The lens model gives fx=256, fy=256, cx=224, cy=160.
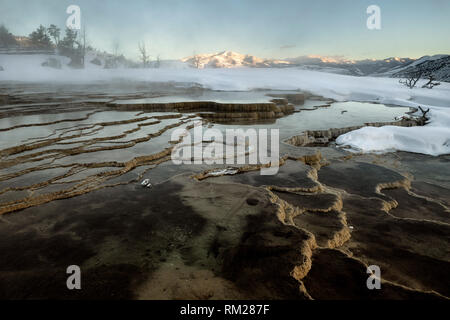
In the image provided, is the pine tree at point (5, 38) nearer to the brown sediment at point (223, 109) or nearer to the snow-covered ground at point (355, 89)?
the snow-covered ground at point (355, 89)

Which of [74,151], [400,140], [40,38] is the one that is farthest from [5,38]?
[400,140]

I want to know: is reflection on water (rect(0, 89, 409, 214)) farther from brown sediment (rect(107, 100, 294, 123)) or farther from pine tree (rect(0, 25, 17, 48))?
pine tree (rect(0, 25, 17, 48))

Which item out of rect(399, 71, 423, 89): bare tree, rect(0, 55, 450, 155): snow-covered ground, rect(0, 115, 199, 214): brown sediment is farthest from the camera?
rect(399, 71, 423, 89): bare tree

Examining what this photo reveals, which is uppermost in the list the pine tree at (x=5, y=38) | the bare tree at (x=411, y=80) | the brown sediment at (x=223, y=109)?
the pine tree at (x=5, y=38)

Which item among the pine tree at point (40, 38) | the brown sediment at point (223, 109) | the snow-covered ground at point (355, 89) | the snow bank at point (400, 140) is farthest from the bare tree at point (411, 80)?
the pine tree at point (40, 38)

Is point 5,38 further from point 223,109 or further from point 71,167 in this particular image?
point 71,167

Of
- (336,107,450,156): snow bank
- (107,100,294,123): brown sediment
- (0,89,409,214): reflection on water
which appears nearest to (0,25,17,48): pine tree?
(107,100,294,123): brown sediment

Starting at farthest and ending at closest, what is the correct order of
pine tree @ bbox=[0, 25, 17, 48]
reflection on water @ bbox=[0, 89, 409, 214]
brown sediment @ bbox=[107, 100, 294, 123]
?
pine tree @ bbox=[0, 25, 17, 48] < brown sediment @ bbox=[107, 100, 294, 123] < reflection on water @ bbox=[0, 89, 409, 214]

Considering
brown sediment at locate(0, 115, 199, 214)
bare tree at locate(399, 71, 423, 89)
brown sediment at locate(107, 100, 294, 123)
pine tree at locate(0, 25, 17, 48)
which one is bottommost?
brown sediment at locate(0, 115, 199, 214)
